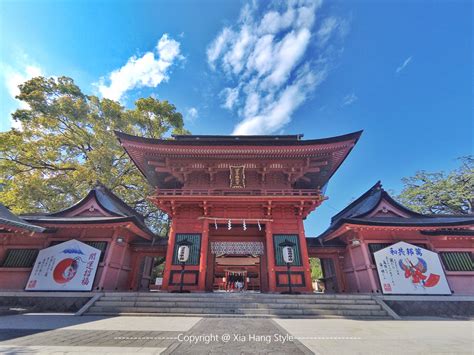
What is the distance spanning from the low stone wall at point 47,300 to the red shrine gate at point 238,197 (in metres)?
3.54

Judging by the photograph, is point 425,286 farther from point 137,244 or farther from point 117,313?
point 137,244

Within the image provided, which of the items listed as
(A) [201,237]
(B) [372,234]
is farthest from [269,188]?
(B) [372,234]

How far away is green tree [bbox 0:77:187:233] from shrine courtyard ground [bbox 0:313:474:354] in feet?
41.9

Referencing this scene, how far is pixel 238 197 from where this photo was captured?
1122 centimetres

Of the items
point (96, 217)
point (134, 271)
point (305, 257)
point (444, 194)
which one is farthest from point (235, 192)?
point (444, 194)

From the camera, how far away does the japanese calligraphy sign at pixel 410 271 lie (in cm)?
942

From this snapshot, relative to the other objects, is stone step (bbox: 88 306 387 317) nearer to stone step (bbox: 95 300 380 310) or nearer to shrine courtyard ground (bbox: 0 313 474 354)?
stone step (bbox: 95 300 380 310)

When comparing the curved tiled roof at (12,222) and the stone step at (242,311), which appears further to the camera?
the curved tiled roof at (12,222)

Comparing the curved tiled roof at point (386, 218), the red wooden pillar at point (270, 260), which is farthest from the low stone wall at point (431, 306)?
the red wooden pillar at point (270, 260)

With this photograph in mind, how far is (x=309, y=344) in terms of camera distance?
13.1 ft

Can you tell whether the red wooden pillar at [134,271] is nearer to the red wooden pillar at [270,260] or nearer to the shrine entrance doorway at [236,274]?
the shrine entrance doorway at [236,274]

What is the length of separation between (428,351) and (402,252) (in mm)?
7961

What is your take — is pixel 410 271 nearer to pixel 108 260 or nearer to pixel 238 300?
pixel 238 300

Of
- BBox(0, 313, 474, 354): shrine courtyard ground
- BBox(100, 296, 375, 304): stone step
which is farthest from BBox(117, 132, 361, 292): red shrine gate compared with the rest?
BBox(0, 313, 474, 354): shrine courtyard ground
